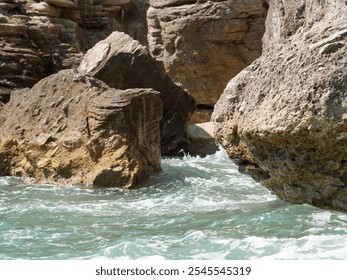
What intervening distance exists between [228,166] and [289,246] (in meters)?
7.57

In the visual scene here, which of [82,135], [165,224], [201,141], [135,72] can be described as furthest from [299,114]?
[201,141]

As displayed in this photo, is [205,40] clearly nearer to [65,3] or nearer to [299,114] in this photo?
[65,3]

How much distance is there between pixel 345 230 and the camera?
564 cm

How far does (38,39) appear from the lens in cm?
1691

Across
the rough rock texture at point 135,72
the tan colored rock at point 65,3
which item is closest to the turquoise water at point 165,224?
the rough rock texture at point 135,72

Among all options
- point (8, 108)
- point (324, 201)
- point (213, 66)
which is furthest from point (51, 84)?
point (213, 66)

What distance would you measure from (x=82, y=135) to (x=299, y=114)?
17.2 ft

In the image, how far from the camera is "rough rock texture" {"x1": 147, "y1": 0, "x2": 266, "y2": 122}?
56.3 ft

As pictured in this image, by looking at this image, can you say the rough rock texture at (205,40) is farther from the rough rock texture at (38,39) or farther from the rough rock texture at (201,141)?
the rough rock texture at (38,39)

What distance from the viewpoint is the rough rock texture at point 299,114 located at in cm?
540

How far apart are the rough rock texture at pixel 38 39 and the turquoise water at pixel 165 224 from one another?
20.7 ft

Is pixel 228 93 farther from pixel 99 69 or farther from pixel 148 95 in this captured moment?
pixel 99 69

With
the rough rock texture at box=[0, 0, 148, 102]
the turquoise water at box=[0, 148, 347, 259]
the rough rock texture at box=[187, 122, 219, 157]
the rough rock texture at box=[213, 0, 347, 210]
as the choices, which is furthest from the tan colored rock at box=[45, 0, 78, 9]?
the rough rock texture at box=[213, 0, 347, 210]

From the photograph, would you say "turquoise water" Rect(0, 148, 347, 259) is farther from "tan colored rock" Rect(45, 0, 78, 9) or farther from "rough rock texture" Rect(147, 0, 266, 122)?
"tan colored rock" Rect(45, 0, 78, 9)
